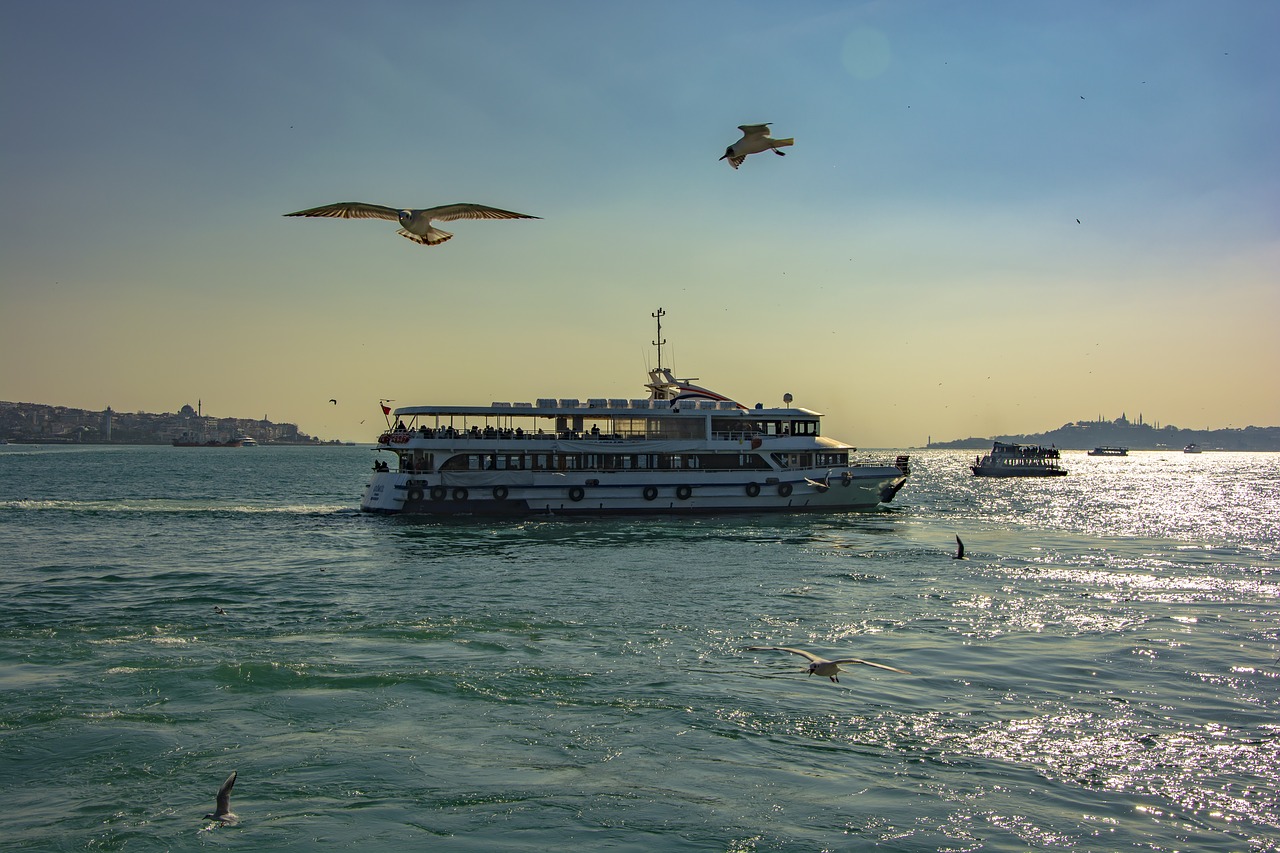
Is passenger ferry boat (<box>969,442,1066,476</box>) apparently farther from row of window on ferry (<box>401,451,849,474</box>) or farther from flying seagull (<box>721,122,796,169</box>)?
flying seagull (<box>721,122,796,169</box>)

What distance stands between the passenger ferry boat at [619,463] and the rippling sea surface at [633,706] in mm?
14749

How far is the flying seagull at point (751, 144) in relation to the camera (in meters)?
14.7

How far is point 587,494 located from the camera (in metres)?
46.0

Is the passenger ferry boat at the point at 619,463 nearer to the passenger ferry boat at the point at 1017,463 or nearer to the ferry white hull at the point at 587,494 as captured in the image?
the ferry white hull at the point at 587,494

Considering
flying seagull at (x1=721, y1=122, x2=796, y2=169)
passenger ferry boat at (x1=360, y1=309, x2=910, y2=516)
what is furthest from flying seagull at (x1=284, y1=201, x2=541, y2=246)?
passenger ferry boat at (x1=360, y1=309, x2=910, y2=516)

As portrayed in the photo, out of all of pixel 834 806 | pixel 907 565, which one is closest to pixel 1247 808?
pixel 834 806

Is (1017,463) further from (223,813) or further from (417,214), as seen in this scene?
(223,813)

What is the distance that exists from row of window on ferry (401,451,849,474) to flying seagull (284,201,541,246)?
90.3ft

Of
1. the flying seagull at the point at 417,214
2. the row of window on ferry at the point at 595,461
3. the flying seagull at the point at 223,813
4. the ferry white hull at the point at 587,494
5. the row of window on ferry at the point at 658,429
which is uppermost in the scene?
the flying seagull at the point at 417,214

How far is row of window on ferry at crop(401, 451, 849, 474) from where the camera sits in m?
45.8

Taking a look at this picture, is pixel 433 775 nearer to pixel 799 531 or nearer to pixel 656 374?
pixel 799 531

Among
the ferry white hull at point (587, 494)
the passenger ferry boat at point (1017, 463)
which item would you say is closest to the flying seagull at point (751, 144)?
the ferry white hull at point (587, 494)

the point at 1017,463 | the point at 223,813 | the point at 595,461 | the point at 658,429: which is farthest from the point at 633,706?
the point at 1017,463

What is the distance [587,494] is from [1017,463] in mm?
101248
